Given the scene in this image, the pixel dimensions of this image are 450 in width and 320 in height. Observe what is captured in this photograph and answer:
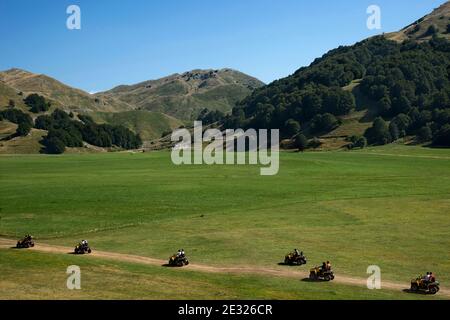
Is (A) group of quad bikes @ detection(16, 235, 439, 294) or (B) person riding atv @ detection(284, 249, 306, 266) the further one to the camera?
(B) person riding atv @ detection(284, 249, 306, 266)

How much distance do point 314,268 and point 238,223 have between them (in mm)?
23706

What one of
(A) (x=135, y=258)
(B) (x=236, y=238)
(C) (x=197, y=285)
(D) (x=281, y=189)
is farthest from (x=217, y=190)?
(C) (x=197, y=285)

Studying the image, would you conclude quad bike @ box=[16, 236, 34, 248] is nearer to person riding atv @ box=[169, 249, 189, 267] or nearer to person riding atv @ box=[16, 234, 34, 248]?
person riding atv @ box=[16, 234, 34, 248]

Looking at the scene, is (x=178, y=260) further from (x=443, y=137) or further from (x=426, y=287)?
(x=443, y=137)

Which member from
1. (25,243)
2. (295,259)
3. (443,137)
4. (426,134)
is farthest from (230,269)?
(426,134)

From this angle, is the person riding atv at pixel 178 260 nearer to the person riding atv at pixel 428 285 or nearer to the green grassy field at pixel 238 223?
the green grassy field at pixel 238 223

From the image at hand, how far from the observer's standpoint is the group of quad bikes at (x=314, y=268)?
111 ft

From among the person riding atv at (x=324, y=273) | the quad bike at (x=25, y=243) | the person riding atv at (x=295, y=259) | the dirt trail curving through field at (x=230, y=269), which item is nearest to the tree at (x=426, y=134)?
the person riding atv at (x=295, y=259)

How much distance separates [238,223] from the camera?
61.2 meters

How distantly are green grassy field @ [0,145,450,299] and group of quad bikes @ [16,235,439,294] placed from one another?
1301mm

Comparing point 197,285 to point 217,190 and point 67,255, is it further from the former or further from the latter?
point 217,190

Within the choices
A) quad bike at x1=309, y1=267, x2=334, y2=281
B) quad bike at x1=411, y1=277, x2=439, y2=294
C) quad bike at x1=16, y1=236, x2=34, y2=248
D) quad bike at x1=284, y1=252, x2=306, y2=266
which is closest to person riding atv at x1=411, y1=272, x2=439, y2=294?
quad bike at x1=411, y1=277, x2=439, y2=294

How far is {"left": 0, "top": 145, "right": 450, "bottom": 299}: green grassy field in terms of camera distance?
3725 centimetres

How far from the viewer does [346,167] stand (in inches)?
5143
